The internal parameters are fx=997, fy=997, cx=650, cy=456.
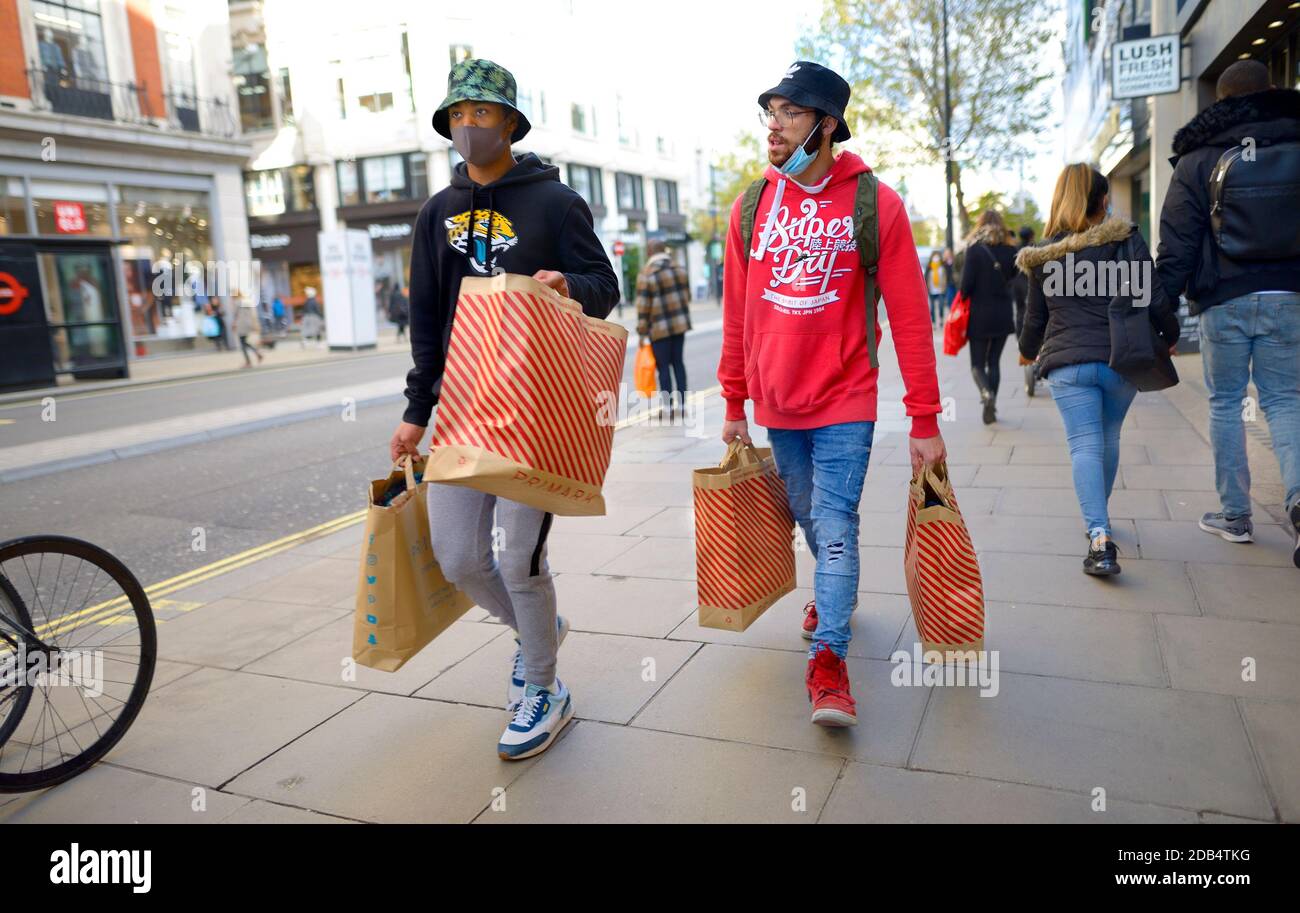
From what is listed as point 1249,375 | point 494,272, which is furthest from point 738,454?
point 1249,375

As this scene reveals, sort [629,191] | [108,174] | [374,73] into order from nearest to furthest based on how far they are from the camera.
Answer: [108,174] → [374,73] → [629,191]

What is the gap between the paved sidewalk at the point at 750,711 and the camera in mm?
2742

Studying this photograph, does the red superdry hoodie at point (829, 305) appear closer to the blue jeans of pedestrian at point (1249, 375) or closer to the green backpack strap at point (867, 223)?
the green backpack strap at point (867, 223)

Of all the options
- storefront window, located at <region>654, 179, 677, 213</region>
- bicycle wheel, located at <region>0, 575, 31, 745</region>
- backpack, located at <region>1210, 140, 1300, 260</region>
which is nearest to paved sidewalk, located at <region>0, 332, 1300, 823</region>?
bicycle wheel, located at <region>0, 575, 31, 745</region>

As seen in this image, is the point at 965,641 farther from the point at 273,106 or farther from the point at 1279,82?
the point at 273,106

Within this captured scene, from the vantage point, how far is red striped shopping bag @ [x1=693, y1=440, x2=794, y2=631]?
3.31 meters

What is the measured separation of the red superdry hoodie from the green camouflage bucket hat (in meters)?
0.87

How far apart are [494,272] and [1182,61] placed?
35.2ft

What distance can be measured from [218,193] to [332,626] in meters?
28.3

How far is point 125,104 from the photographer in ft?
85.6

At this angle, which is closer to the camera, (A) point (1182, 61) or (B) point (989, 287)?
(B) point (989, 287)

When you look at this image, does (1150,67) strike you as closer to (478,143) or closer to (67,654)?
(478,143)

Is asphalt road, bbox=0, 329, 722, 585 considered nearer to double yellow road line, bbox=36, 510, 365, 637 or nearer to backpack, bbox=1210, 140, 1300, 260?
double yellow road line, bbox=36, 510, 365, 637
